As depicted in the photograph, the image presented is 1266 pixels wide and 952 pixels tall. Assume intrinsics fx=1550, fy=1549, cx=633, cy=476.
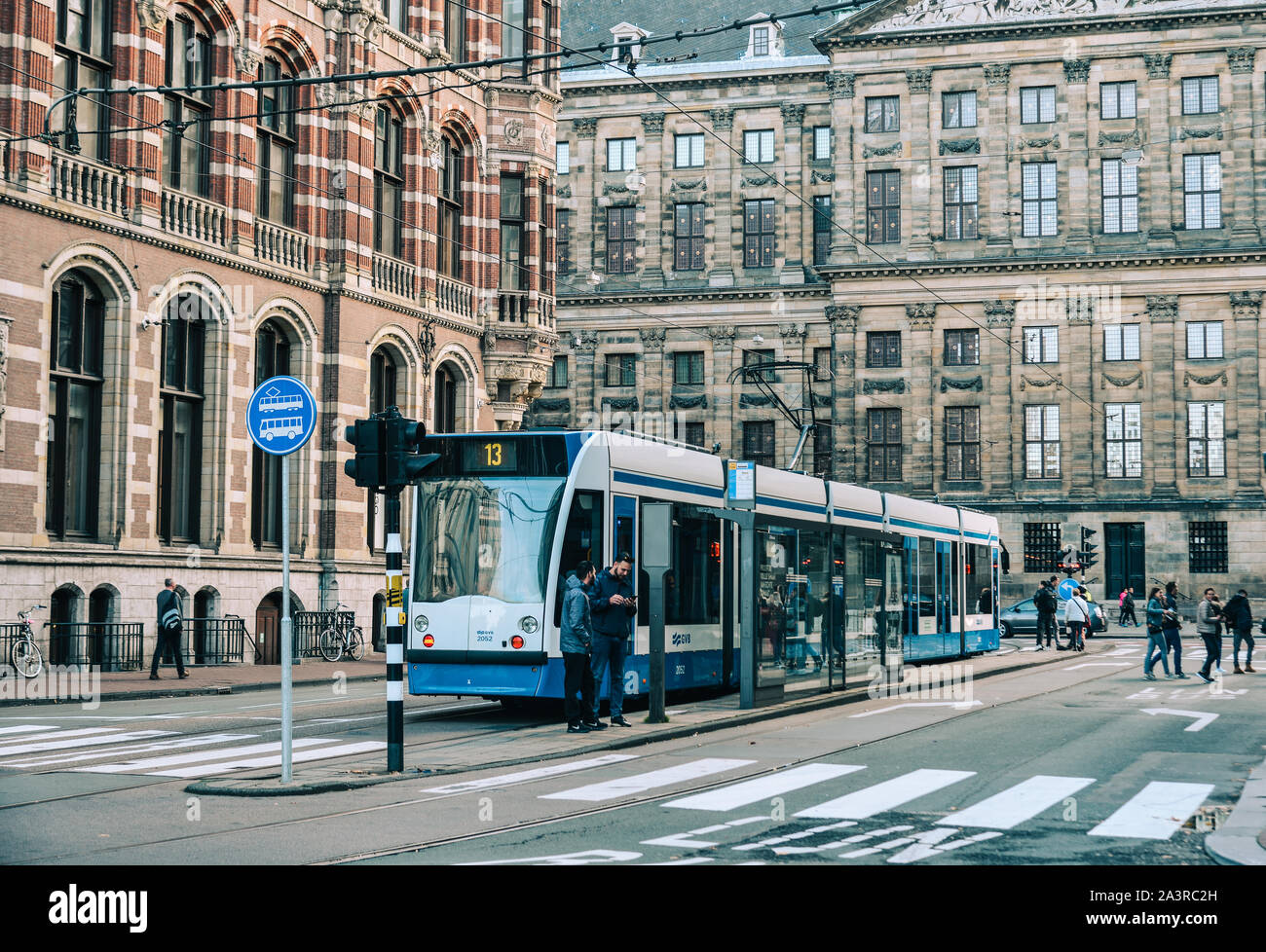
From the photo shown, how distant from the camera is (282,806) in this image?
1152cm

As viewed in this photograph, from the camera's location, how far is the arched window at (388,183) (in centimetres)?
3595

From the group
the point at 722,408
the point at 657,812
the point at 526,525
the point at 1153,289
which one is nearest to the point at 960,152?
the point at 1153,289

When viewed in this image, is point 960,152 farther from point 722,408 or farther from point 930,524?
point 930,524

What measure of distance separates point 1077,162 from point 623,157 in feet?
68.2

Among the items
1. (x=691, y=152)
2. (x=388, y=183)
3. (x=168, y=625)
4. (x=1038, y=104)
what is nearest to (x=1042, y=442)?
(x=1038, y=104)

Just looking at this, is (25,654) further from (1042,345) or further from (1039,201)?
(1039,201)

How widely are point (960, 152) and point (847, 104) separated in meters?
5.30

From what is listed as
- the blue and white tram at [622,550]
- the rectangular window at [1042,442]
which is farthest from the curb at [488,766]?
the rectangular window at [1042,442]

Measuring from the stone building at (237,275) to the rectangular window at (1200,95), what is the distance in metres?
34.4

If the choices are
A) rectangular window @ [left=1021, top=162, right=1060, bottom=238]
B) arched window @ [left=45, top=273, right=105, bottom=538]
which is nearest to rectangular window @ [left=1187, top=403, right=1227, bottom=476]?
rectangular window @ [left=1021, top=162, right=1060, bottom=238]

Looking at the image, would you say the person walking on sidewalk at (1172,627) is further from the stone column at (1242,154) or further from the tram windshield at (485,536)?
the stone column at (1242,154)

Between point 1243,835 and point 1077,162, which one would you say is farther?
point 1077,162

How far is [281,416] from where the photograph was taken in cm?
1299

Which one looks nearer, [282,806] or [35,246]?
[282,806]
